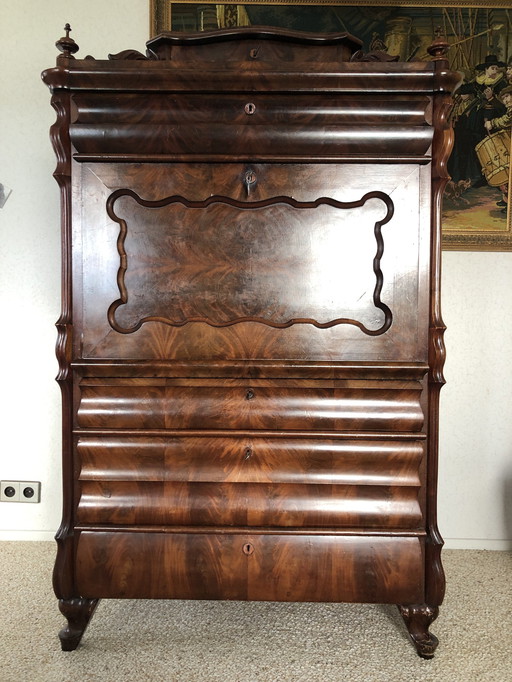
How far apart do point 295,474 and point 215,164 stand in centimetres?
97

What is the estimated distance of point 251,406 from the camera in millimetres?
1553

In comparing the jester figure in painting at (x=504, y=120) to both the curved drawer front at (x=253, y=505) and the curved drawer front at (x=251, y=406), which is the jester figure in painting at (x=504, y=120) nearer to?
the curved drawer front at (x=251, y=406)

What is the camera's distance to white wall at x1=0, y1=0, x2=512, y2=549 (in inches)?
88.2

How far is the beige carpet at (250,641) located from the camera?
154cm

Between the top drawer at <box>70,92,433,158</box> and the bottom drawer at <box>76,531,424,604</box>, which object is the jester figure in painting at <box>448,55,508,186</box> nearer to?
the top drawer at <box>70,92,433,158</box>

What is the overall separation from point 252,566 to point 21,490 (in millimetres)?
1351

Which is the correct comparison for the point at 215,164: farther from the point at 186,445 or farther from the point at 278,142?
the point at 186,445

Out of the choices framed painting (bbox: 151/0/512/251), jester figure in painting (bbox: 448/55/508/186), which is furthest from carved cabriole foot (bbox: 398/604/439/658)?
jester figure in painting (bbox: 448/55/508/186)

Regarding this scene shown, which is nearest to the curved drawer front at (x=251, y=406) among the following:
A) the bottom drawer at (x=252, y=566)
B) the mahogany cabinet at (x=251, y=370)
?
the mahogany cabinet at (x=251, y=370)

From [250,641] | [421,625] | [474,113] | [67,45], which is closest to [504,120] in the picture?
[474,113]

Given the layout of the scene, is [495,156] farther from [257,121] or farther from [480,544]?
[480,544]

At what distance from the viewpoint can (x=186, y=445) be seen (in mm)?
1562

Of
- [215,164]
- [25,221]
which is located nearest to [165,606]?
[215,164]

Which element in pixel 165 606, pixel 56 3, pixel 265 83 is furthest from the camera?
pixel 56 3
